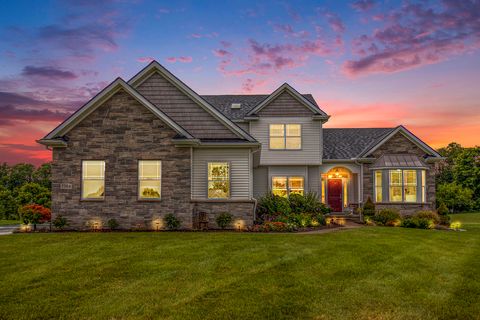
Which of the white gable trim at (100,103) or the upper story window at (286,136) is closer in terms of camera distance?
the white gable trim at (100,103)

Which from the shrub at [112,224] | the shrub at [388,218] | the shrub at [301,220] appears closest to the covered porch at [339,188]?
the shrub at [388,218]

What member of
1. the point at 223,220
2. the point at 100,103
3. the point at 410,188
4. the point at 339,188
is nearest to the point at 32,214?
the point at 100,103

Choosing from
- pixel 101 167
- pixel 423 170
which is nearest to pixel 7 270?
pixel 101 167

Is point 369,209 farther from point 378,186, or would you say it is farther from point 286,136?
point 286,136

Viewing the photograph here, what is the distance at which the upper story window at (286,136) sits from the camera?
25.5 m

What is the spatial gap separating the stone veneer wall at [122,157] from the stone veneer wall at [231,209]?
124cm

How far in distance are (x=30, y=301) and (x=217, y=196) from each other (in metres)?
12.5

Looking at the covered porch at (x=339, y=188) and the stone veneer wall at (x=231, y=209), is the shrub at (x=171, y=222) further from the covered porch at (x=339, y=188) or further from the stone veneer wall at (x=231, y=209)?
the covered porch at (x=339, y=188)

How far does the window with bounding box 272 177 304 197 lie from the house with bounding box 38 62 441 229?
7.55 feet

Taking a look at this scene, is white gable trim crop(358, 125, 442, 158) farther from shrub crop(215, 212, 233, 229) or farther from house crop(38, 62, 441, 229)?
shrub crop(215, 212, 233, 229)

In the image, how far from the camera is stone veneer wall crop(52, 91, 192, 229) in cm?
1694

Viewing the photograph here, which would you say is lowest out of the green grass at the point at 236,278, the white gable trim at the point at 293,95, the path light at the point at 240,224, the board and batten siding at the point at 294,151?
the green grass at the point at 236,278

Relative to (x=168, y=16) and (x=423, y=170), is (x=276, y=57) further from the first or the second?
(x=423, y=170)

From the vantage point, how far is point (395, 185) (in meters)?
23.9
